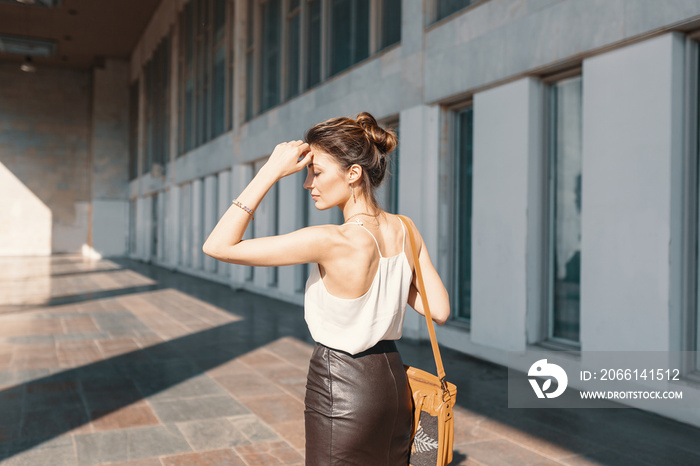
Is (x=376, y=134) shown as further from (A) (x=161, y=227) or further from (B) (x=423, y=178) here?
(A) (x=161, y=227)

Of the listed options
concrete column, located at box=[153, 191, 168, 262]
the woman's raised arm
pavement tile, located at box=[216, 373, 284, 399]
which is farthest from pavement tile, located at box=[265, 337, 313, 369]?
concrete column, located at box=[153, 191, 168, 262]

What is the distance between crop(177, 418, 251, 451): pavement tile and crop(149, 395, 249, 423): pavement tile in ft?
0.51

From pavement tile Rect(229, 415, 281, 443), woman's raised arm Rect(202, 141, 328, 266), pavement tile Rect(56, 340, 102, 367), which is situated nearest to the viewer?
woman's raised arm Rect(202, 141, 328, 266)

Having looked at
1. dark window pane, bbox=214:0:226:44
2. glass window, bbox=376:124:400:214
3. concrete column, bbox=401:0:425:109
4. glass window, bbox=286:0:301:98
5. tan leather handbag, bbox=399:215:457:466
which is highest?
dark window pane, bbox=214:0:226:44

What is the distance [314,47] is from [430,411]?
1158 centimetres

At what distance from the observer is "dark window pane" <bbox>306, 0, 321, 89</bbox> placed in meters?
12.4

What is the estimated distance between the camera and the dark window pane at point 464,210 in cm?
819

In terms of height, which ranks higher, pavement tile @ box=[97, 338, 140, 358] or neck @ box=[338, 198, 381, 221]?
neck @ box=[338, 198, 381, 221]

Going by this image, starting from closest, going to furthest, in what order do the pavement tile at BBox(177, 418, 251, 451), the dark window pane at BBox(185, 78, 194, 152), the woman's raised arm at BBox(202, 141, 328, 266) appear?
the woman's raised arm at BBox(202, 141, 328, 266) → the pavement tile at BBox(177, 418, 251, 451) → the dark window pane at BBox(185, 78, 194, 152)

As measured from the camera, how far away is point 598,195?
5.79 metres

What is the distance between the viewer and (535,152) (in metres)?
6.82

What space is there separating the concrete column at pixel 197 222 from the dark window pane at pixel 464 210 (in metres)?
13.1

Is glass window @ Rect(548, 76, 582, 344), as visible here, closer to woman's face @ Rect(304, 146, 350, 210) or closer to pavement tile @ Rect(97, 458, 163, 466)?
pavement tile @ Rect(97, 458, 163, 466)

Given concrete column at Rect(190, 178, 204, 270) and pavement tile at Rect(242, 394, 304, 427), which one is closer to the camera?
pavement tile at Rect(242, 394, 304, 427)
